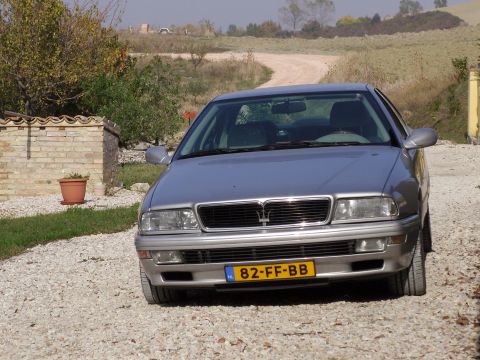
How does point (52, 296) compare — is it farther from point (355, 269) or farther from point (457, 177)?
point (457, 177)

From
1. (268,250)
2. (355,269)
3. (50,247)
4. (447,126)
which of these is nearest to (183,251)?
(268,250)

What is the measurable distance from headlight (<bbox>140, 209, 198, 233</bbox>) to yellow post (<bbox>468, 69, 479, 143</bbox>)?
2223 centimetres

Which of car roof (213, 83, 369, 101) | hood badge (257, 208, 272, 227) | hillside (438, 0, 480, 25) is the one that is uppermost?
hillside (438, 0, 480, 25)

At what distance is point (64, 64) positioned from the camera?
87.7 ft

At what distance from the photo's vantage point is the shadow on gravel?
7.51 metres

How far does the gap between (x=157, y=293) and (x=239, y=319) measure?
92 cm

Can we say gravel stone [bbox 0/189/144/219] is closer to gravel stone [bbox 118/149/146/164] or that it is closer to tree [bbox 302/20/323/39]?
gravel stone [bbox 118/149/146/164]

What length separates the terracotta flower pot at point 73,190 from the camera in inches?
688

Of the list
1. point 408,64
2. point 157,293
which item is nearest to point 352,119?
point 157,293

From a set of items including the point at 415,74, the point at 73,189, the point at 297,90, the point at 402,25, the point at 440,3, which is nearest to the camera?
the point at 297,90

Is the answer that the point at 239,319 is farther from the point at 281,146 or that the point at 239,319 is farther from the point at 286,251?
the point at 281,146

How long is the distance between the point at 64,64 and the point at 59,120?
7.58m

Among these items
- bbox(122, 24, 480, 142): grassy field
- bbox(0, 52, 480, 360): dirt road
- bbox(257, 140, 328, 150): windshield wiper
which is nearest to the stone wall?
bbox(0, 52, 480, 360): dirt road

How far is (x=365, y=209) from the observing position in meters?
6.84
